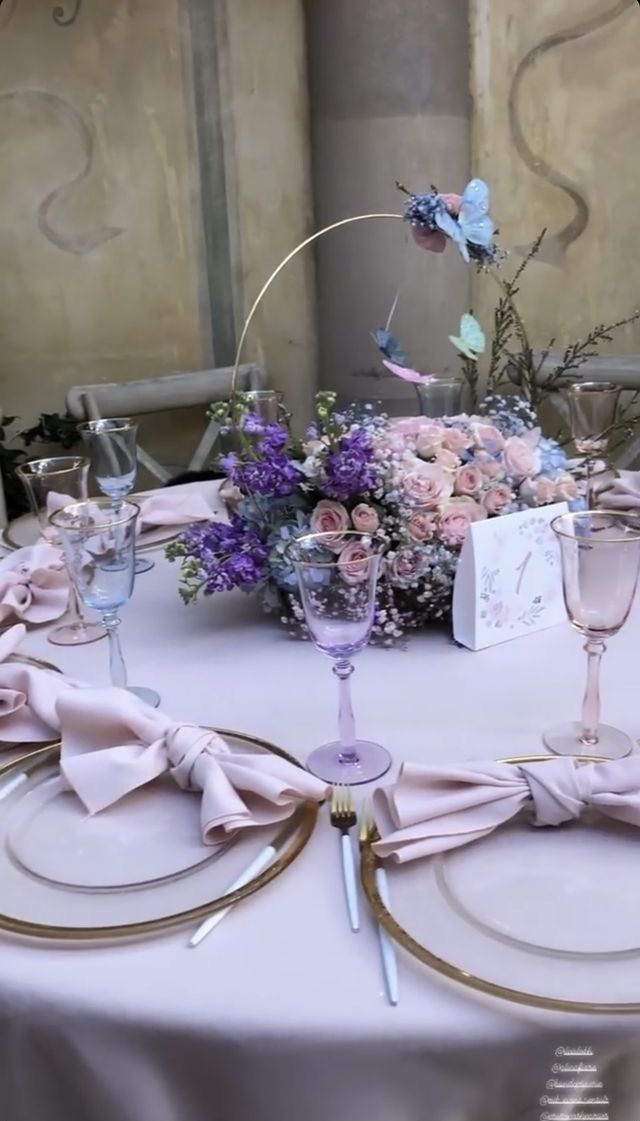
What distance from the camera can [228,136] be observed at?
311 cm

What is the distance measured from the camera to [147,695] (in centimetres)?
103

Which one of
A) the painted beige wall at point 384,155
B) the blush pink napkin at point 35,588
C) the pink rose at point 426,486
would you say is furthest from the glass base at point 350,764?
the painted beige wall at point 384,155

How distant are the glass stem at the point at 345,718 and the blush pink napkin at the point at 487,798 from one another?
0.45 feet

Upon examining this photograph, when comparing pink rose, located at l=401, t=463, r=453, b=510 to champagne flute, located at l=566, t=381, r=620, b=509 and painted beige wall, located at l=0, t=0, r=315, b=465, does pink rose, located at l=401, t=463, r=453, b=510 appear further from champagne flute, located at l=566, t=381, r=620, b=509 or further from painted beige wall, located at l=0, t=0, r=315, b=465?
painted beige wall, located at l=0, t=0, r=315, b=465

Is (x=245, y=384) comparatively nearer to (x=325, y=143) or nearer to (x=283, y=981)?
(x=325, y=143)

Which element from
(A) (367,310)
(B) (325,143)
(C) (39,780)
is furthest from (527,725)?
(B) (325,143)

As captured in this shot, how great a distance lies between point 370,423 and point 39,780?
0.61m

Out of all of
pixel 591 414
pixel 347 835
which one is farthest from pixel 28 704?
pixel 591 414

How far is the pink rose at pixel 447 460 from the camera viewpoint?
1.15 m

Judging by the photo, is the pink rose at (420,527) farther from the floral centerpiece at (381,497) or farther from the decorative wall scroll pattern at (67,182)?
the decorative wall scroll pattern at (67,182)

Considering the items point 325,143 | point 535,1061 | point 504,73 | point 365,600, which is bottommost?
point 535,1061

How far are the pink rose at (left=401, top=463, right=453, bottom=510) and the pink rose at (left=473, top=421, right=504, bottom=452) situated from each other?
94 mm

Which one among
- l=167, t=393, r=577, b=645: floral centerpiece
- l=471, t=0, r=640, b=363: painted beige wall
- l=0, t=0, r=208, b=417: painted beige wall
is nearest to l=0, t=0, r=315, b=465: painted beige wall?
l=0, t=0, r=208, b=417: painted beige wall

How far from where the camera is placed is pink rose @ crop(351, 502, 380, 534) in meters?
1.10
